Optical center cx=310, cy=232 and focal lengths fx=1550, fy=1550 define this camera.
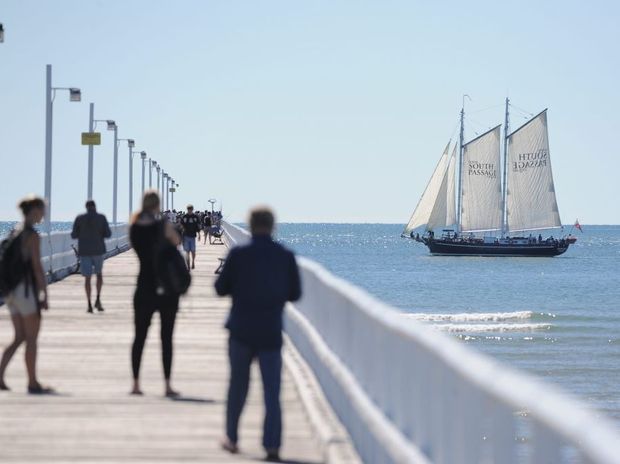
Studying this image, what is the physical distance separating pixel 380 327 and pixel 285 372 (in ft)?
20.2

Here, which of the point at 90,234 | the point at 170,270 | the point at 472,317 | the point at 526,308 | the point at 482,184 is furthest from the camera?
the point at 482,184

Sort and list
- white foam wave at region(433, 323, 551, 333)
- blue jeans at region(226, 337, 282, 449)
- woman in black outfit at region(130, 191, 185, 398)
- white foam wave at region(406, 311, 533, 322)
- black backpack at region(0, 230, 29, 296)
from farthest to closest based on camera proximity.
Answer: white foam wave at region(406, 311, 533, 322)
white foam wave at region(433, 323, 551, 333)
black backpack at region(0, 230, 29, 296)
woman in black outfit at region(130, 191, 185, 398)
blue jeans at region(226, 337, 282, 449)

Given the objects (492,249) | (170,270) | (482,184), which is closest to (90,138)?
(170,270)

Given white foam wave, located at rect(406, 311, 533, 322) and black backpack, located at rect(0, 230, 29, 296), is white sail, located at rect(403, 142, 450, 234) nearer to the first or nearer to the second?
white foam wave, located at rect(406, 311, 533, 322)

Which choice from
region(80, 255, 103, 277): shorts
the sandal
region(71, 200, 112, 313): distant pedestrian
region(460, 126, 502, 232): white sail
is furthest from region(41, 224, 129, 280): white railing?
region(460, 126, 502, 232): white sail

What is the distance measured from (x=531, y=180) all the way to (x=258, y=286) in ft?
400

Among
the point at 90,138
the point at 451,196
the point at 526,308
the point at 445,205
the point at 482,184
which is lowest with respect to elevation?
the point at 526,308

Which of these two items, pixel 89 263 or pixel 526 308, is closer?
pixel 89 263

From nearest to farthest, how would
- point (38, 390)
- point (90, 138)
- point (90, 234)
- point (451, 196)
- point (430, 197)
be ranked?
point (38, 390) < point (90, 234) < point (90, 138) < point (451, 196) < point (430, 197)

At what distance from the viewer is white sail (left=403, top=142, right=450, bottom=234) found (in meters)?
132

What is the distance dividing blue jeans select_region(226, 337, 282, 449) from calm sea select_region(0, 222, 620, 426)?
24877mm

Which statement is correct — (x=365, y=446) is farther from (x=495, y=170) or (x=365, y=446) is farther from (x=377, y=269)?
(x=377, y=269)

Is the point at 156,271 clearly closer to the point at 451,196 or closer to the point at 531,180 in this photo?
the point at 531,180

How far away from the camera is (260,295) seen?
32.9 feet
